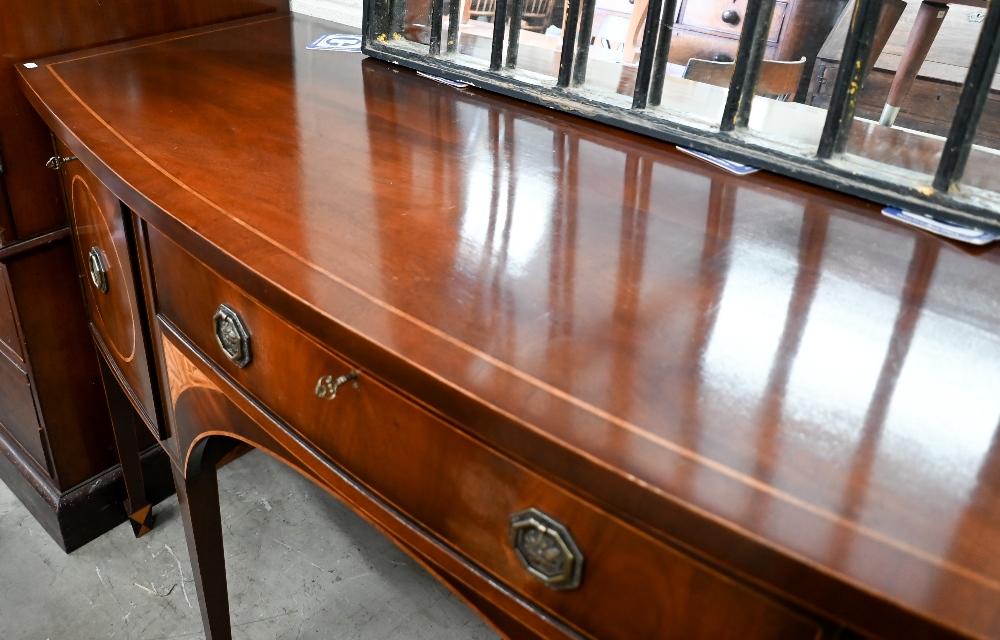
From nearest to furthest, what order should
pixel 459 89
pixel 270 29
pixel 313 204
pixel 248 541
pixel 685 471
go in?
pixel 685 471 < pixel 313 204 < pixel 459 89 < pixel 270 29 < pixel 248 541

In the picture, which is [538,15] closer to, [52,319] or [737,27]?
[737,27]

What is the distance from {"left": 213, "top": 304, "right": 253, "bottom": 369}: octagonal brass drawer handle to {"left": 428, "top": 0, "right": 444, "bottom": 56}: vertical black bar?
0.45 meters

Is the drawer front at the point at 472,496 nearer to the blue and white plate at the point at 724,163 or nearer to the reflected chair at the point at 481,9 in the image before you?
the blue and white plate at the point at 724,163

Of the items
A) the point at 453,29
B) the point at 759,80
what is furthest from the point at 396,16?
the point at 759,80

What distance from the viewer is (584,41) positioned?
0.77m

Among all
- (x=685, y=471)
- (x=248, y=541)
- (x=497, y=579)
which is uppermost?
(x=685, y=471)

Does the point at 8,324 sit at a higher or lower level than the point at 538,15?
lower

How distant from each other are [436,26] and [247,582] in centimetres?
85

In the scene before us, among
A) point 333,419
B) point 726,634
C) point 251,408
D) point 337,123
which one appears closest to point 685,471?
point 726,634

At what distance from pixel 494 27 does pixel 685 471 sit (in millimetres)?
630

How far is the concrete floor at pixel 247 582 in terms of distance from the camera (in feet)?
3.65

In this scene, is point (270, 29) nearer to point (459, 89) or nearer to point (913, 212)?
point (459, 89)

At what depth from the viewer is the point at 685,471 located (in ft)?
1.17

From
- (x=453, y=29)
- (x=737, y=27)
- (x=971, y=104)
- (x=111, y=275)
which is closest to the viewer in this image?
(x=971, y=104)
